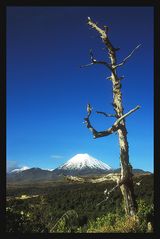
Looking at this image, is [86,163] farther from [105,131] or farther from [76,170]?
[105,131]

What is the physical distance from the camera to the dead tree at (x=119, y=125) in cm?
720

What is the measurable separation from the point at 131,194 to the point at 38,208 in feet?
5.84

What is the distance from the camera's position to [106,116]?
7.42 meters

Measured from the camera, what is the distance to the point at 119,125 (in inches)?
292

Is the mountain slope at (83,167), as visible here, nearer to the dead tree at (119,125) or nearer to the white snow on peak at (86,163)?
the white snow on peak at (86,163)

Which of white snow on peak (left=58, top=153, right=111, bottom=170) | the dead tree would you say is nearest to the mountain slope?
white snow on peak (left=58, top=153, right=111, bottom=170)

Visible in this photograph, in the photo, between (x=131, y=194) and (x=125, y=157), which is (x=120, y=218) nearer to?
(x=131, y=194)

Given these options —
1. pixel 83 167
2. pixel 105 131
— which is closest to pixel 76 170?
pixel 83 167

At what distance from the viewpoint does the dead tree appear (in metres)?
7.20

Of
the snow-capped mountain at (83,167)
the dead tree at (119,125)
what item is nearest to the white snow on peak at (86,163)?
the snow-capped mountain at (83,167)

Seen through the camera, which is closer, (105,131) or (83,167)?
(105,131)

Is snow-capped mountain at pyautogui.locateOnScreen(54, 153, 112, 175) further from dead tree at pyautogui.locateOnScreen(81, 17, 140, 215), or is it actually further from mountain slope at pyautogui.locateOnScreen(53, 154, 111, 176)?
dead tree at pyautogui.locateOnScreen(81, 17, 140, 215)

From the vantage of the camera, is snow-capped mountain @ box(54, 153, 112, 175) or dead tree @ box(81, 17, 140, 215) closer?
dead tree @ box(81, 17, 140, 215)
